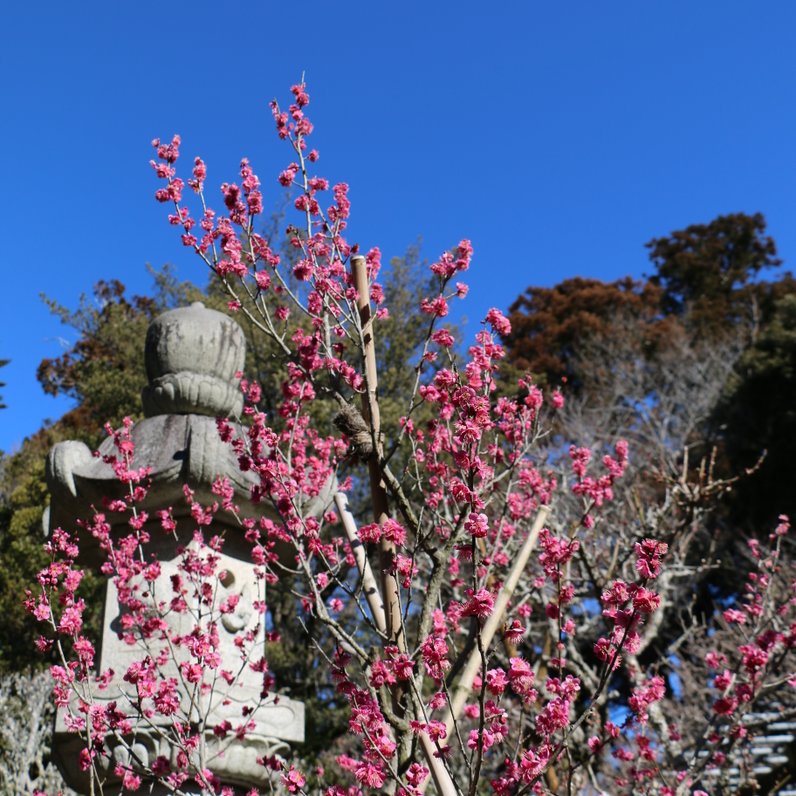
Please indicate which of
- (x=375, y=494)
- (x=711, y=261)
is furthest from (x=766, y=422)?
(x=375, y=494)


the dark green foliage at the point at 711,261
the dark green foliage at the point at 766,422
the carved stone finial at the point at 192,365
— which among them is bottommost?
the carved stone finial at the point at 192,365

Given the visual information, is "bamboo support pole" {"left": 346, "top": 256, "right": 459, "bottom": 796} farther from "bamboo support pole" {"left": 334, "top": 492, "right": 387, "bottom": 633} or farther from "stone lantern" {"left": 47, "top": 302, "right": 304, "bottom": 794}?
"stone lantern" {"left": 47, "top": 302, "right": 304, "bottom": 794}

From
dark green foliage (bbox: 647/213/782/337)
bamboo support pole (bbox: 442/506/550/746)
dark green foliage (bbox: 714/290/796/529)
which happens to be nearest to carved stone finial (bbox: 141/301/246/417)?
bamboo support pole (bbox: 442/506/550/746)

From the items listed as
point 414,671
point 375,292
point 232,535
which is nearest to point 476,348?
point 375,292

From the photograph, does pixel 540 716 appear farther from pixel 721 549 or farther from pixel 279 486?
pixel 721 549

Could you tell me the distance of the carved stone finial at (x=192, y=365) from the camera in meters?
4.00

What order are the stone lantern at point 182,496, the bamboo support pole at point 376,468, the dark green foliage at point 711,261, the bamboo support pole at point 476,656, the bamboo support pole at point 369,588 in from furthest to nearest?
the dark green foliage at point 711,261 < the stone lantern at point 182,496 < the bamboo support pole at point 369,588 < the bamboo support pole at point 376,468 < the bamboo support pole at point 476,656

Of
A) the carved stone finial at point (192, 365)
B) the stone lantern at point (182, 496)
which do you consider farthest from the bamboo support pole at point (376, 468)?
the carved stone finial at point (192, 365)

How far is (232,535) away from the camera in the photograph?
13.1 feet

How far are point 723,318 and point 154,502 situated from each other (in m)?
18.8

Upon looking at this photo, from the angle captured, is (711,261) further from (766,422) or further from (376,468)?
(376,468)

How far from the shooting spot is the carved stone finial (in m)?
4.00

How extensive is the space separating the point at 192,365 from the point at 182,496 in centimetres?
65

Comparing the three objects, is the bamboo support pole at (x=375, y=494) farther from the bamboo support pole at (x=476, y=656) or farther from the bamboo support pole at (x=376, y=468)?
the bamboo support pole at (x=476, y=656)
